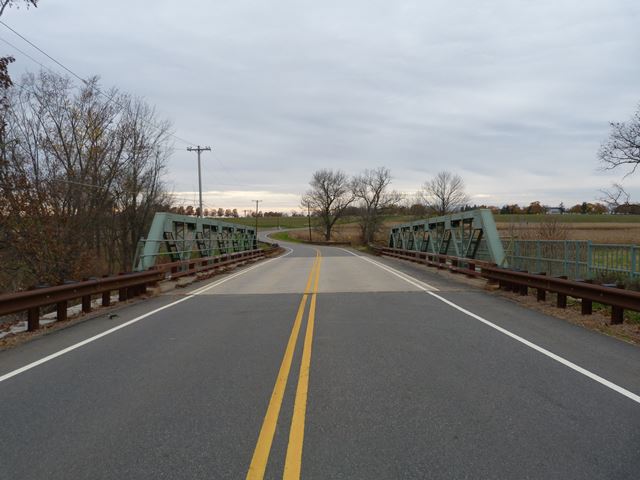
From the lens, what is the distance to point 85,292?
1092cm

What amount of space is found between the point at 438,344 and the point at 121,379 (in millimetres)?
4537

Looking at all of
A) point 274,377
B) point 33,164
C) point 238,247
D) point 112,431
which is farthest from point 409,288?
point 33,164

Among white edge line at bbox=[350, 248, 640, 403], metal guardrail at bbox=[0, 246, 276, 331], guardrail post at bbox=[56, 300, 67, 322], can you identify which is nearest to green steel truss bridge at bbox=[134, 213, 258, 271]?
metal guardrail at bbox=[0, 246, 276, 331]

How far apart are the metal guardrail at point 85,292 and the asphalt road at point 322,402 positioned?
2.72 feet

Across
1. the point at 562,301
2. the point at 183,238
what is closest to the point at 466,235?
the point at 562,301

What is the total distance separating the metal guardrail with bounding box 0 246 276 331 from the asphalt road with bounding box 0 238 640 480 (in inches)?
32.6

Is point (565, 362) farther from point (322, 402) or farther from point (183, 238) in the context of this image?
point (183, 238)

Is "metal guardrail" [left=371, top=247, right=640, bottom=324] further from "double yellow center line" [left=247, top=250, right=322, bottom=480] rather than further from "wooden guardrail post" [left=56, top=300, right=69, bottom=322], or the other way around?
"wooden guardrail post" [left=56, top=300, right=69, bottom=322]

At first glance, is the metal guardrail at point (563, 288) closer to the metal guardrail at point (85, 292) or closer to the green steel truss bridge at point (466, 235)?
the green steel truss bridge at point (466, 235)

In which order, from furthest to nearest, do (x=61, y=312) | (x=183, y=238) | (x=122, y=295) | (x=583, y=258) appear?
(x=183, y=238) < (x=583, y=258) < (x=122, y=295) < (x=61, y=312)

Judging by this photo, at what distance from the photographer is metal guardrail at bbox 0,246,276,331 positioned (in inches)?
342

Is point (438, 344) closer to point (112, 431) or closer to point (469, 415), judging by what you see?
point (469, 415)

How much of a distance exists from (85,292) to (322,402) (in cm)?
816

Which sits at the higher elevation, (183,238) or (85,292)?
(183,238)
